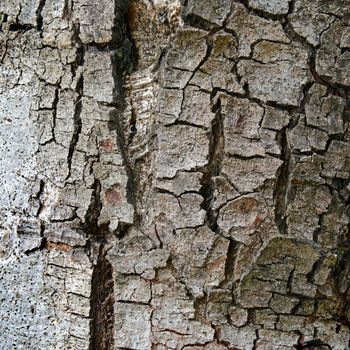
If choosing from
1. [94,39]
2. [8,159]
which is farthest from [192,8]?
[8,159]

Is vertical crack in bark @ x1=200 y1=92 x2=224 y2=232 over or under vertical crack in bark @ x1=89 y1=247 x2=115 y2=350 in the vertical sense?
over

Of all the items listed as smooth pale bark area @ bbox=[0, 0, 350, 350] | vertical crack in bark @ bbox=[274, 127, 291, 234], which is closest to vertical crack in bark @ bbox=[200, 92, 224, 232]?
smooth pale bark area @ bbox=[0, 0, 350, 350]

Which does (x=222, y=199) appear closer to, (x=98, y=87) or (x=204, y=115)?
(x=204, y=115)

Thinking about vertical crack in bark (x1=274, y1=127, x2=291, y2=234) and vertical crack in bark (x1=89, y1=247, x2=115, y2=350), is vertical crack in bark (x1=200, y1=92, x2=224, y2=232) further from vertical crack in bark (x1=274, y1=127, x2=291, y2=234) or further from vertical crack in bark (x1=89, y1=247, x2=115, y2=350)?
vertical crack in bark (x1=89, y1=247, x2=115, y2=350)

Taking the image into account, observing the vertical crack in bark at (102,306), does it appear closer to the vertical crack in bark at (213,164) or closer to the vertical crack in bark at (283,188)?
the vertical crack in bark at (213,164)

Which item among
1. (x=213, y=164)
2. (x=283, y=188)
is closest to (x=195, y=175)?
(x=213, y=164)

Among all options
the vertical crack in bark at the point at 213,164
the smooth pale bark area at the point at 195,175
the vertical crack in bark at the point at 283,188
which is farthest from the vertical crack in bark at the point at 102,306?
the vertical crack in bark at the point at 283,188

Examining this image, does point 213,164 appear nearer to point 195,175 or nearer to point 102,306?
point 195,175
